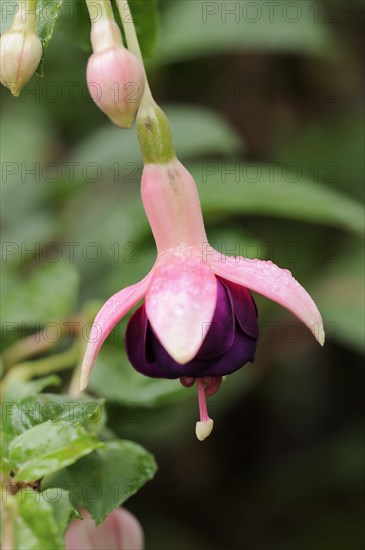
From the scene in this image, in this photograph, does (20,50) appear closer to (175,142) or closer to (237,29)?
(175,142)

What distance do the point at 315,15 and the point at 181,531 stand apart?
102cm

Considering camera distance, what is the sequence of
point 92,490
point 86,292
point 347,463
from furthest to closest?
1. point 347,463
2. point 86,292
3. point 92,490

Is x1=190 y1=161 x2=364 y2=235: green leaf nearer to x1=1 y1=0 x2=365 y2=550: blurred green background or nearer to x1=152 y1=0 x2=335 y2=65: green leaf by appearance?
x1=1 y1=0 x2=365 y2=550: blurred green background

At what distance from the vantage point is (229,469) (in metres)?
1.75

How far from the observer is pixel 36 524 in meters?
0.67

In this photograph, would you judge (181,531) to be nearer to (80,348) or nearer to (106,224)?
(106,224)

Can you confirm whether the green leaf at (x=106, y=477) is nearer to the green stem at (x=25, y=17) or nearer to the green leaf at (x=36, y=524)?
the green leaf at (x=36, y=524)

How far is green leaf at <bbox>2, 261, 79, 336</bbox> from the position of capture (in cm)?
116

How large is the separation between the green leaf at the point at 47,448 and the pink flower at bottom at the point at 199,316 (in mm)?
51

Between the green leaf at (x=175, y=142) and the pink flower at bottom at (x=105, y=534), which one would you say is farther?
the green leaf at (x=175, y=142)

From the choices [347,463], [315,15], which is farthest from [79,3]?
[347,463]

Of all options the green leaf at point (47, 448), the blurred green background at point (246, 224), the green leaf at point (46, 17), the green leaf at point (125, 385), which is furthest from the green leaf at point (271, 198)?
the green leaf at point (47, 448)

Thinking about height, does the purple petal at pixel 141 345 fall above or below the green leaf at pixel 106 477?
above

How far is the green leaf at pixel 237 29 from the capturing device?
1.71 metres
